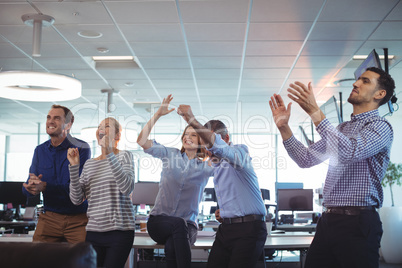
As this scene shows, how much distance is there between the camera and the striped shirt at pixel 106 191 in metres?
2.52

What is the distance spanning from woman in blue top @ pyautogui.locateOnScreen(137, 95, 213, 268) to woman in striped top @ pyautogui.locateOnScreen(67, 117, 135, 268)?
0.73ft

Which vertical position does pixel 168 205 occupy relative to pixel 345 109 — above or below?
below

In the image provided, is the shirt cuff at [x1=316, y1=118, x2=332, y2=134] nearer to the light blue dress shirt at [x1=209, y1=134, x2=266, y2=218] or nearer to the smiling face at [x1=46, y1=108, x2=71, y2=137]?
the light blue dress shirt at [x1=209, y1=134, x2=266, y2=218]

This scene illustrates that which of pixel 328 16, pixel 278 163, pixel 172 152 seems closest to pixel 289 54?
pixel 328 16

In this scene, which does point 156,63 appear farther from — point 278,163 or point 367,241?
point 278,163

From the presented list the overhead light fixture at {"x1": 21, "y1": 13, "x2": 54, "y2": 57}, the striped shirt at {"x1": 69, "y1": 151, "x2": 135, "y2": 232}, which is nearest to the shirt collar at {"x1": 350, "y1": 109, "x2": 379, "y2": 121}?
the striped shirt at {"x1": 69, "y1": 151, "x2": 135, "y2": 232}

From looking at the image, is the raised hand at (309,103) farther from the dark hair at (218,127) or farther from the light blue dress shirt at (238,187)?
the dark hair at (218,127)

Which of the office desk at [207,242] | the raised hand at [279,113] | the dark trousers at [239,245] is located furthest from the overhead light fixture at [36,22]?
the raised hand at [279,113]

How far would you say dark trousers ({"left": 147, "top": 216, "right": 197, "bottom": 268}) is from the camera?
2623mm

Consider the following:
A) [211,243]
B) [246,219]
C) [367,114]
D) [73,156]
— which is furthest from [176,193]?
[367,114]

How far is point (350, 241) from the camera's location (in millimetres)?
1898

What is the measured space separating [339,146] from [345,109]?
8649 mm

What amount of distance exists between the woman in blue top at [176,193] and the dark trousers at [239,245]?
0.85 ft

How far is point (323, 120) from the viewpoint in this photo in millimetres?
1917
